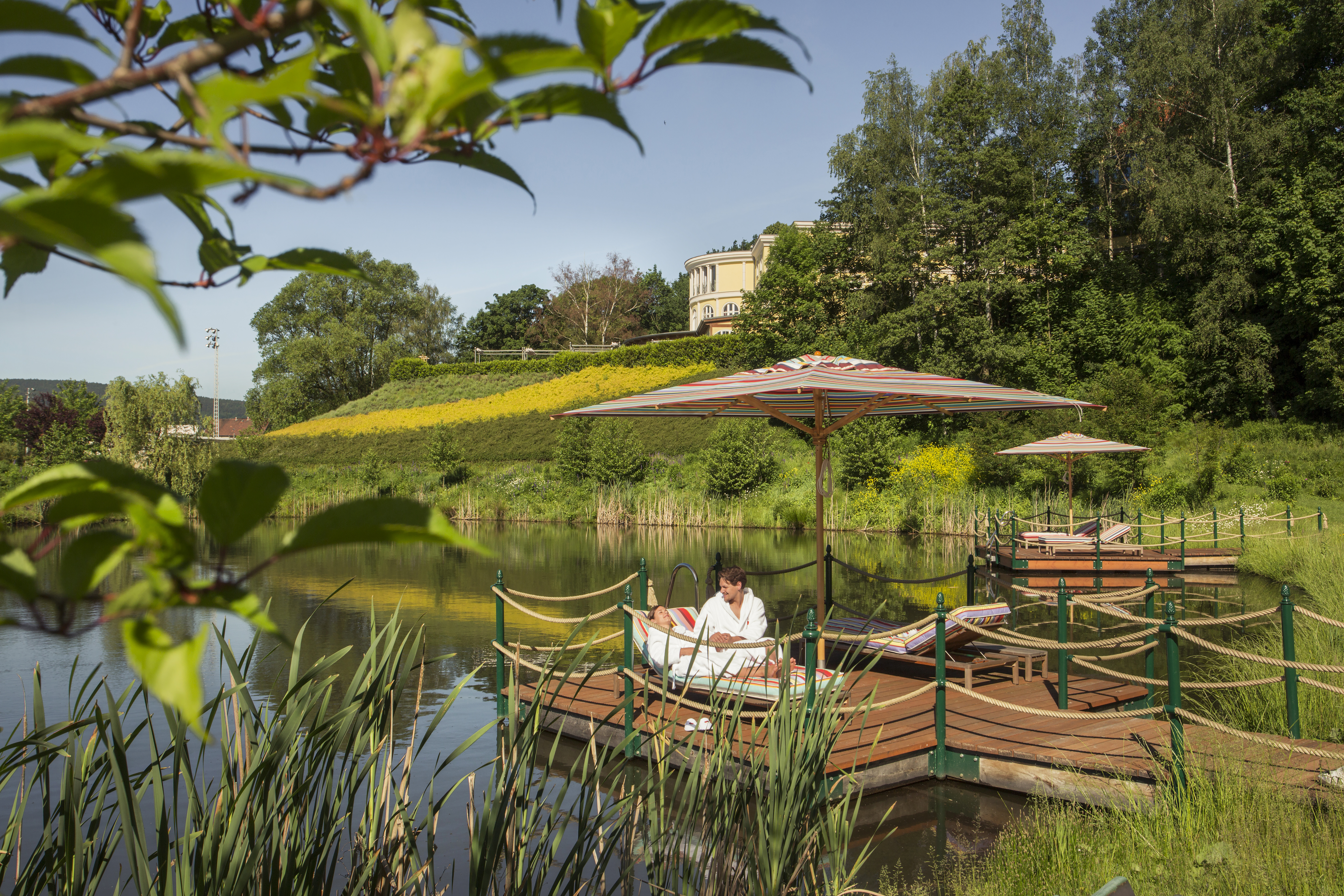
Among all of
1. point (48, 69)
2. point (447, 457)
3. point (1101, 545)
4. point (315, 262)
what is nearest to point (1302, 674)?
point (315, 262)

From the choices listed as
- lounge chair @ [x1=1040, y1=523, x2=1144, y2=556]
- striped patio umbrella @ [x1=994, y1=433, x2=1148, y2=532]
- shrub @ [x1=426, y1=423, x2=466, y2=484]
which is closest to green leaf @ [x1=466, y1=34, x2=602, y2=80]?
lounge chair @ [x1=1040, y1=523, x2=1144, y2=556]

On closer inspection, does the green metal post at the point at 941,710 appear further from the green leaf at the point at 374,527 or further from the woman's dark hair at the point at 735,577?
the green leaf at the point at 374,527

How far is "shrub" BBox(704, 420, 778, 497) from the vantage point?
86.9 feet

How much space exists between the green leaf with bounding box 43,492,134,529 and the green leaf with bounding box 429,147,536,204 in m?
0.34

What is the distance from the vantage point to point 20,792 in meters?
2.54

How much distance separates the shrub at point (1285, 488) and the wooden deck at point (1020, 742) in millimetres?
15454

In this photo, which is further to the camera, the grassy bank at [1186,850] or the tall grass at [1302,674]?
the tall grass at [1302,674]

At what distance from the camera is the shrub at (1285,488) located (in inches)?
753

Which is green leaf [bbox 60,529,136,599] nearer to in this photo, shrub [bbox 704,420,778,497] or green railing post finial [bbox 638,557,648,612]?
green railing post finial [bbox 638,557,648,612]

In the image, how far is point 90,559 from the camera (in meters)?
0.55

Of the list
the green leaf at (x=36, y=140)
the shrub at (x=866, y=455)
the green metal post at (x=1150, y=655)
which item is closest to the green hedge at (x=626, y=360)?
the shrub at (x=866, y=455)

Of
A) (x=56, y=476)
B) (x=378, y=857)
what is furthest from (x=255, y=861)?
(x=56, y=476)

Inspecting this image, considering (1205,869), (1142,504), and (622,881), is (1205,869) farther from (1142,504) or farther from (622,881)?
(1142,504)

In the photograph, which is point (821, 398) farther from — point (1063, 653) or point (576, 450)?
point (576, 450)
